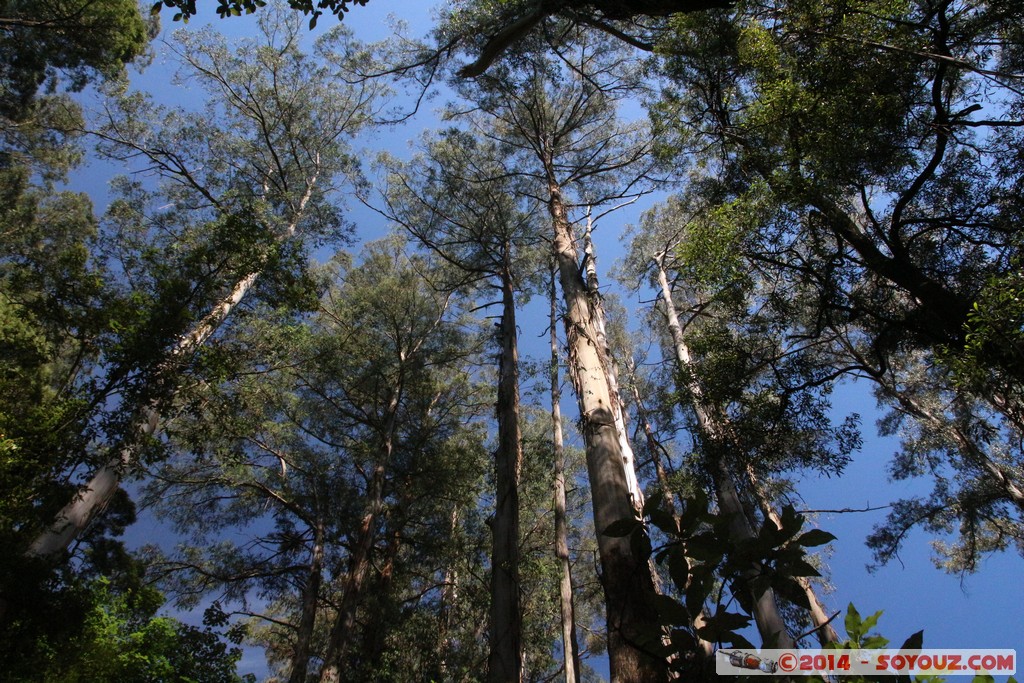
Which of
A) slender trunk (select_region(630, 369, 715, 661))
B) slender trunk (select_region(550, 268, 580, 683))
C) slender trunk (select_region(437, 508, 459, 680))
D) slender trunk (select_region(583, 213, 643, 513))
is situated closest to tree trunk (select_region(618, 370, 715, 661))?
slender trunk (select_region(630, 369, 715, 661))

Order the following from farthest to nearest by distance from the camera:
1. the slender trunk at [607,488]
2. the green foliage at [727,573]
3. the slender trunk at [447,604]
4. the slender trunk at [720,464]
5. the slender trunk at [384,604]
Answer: the slender trunk at [447,604] → the slender trunk at [384,604] → the slender trunk at [720,464] → the slender trunk at [607,488] → the green foliage at [727,573]

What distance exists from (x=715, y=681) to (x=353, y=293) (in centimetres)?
1140

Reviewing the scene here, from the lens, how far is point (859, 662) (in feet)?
2.91

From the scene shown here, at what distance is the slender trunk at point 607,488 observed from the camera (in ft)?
7.50

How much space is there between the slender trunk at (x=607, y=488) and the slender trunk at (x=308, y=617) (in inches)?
233

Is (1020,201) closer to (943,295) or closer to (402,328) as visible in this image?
(943,295)

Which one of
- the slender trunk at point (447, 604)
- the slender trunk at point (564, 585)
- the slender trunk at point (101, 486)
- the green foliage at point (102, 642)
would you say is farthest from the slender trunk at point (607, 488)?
the slender trunk at point (447, 604)

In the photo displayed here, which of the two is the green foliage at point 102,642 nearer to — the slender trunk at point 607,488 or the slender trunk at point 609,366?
the slender trunk at point 607,488

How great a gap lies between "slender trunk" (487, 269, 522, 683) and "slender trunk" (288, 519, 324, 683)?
12.6ft

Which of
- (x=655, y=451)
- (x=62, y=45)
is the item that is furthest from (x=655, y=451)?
(x=62, y=45)

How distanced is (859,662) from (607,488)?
8.51 ft

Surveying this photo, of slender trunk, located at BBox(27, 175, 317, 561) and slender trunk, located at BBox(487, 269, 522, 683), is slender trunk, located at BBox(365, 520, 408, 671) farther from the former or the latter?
slender trunk, located at BBox(27, 175, 317, 561)

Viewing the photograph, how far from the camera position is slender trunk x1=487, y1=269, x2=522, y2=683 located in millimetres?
4305

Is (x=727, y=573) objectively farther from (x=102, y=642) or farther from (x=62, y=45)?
(x=62, y=45)
